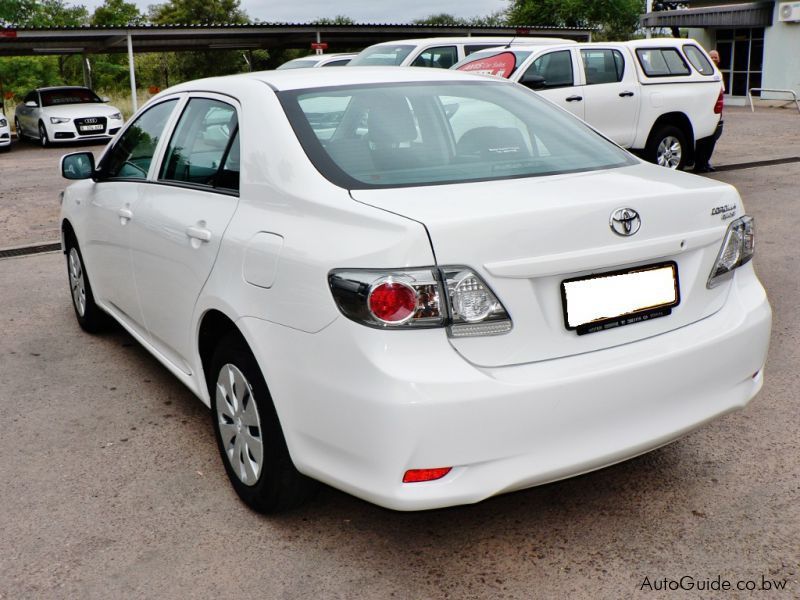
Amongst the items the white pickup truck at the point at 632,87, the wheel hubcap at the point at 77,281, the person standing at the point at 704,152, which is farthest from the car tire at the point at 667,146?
the wheel hubcap at the point at 77,281

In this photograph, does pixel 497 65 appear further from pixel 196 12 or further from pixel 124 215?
pixel 196 12

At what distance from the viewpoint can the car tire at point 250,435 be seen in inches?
117

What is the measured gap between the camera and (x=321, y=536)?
10.2 feet

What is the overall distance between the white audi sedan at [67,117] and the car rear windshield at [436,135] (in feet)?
62.0

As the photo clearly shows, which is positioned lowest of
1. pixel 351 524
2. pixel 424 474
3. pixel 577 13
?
pixel 351 524

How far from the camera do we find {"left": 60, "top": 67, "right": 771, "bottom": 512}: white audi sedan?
2484 mm

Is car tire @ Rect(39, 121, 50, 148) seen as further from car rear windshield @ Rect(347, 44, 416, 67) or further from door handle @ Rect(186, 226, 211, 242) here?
door handle @ Rect(186, 226, 211, 242)

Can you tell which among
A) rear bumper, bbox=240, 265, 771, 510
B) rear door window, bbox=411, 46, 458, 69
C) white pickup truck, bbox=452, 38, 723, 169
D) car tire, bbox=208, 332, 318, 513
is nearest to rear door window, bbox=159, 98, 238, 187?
car tire, bbox=208, 332, 318, 513

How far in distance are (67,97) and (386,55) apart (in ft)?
36.1

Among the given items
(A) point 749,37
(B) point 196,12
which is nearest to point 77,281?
(A) point 749,37

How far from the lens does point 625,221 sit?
2695 mm

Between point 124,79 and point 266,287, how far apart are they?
190 ft

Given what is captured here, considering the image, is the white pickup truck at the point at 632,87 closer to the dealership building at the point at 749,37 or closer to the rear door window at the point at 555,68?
the rear door window at the point at 555,68

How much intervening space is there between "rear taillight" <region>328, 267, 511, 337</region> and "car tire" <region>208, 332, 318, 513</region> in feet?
2.07
